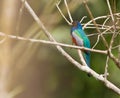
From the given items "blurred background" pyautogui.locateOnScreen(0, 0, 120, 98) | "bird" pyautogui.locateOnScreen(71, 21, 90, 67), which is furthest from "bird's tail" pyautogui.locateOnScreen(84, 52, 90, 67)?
"blurred background" pyautogui.locateOnScreen(0, 0, 120, 98)

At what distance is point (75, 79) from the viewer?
6270mm

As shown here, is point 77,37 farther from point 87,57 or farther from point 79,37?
point 87,57

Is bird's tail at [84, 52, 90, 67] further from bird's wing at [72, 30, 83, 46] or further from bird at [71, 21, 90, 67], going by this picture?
bird's wing at [72, 30, 83, 46]

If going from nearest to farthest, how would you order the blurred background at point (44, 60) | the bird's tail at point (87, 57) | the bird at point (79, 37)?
the blurred background at point (44, 60)
the bird at point (79, 37)
the bird's tail at point (87, 57)

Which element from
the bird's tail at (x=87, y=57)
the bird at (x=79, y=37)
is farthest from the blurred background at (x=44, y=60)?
the bird's tail at (x=87, y=57)

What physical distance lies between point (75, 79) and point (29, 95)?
10.8ft

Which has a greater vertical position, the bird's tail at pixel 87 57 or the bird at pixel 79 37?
the bird at pixel 79 37

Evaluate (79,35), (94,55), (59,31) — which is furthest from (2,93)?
(94,55)

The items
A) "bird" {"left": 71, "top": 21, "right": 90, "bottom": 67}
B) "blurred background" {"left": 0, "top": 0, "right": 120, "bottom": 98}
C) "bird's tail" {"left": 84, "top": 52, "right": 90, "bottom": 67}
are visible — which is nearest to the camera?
"blurred background" {"left": 0, "top": 0, "right": 120, "bottom": 98}

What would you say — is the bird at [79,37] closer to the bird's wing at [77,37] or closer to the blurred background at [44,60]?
the bird's wing at [77,37]

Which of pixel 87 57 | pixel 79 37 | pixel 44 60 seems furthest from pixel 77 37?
pixel 44 60

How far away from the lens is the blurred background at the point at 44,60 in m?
2.20

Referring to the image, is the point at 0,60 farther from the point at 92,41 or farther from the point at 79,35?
the point at 92,41

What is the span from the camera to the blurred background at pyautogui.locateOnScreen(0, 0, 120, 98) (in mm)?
2203
